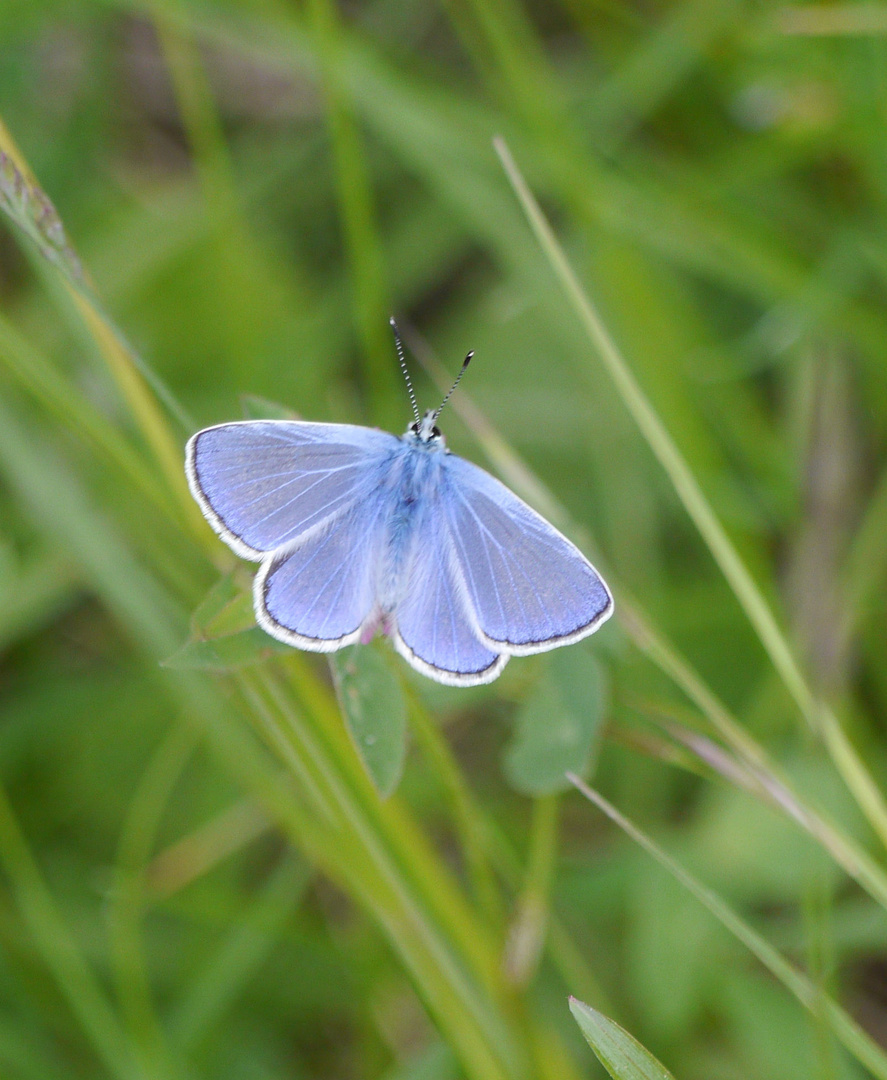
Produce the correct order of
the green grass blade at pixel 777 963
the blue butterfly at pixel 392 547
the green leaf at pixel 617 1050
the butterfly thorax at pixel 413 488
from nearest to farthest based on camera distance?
the green leaf at pixel 617 1050 < the green grass blade at pixel 777 963 < the blue butterfly at pixel 392 547 < the butterfly thorax at pixel 413 488

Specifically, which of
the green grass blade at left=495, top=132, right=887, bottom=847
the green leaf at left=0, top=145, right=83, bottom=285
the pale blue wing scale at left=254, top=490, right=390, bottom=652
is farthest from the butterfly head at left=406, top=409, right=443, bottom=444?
Answer: the green leaf at left=0, top=145, right=83, bottom=285

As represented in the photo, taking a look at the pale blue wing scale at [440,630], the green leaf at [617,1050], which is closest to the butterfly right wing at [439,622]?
the pale blue wing scale at [440,630]

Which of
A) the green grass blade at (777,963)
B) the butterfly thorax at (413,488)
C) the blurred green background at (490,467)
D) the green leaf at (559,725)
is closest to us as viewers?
the green grass blade at (777,963)

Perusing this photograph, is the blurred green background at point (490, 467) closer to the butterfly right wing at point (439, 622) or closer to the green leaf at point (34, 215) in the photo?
the butterfly right wing at point (439, 622)

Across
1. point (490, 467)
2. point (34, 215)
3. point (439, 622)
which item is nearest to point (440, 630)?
point (439, 622)

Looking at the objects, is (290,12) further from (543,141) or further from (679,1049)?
(679,1049)

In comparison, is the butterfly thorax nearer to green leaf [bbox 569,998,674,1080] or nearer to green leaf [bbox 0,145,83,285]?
green leaf [bbox 0,145,83,285]
